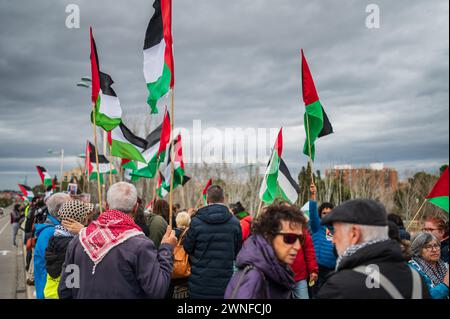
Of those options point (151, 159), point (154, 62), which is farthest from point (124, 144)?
point (154, 62)

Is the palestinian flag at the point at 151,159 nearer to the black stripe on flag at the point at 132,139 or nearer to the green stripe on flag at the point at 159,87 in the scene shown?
the black stripe on flag at the point at 132,139

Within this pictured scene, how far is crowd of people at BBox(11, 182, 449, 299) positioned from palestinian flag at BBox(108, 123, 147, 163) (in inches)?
74.0

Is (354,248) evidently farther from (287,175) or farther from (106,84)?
(106,84)

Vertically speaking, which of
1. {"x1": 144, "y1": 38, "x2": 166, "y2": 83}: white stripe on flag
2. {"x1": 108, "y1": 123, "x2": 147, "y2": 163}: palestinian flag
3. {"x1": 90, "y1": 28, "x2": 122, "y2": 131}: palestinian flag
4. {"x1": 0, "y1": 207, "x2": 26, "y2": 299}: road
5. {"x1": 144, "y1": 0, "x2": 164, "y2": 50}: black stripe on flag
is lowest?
{"x1": 0, "y1": 207, "x2": 26, "y2": 299}: road

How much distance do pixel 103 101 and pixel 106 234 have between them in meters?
3.31

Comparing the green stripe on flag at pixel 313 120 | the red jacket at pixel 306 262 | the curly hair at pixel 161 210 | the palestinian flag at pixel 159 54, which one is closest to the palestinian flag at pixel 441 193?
the red jacket at pixel 306 262

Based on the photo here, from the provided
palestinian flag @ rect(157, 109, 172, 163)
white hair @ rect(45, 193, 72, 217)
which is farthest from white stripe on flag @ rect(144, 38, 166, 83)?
palestinian flag @ rect(157, 109, 172, 163)

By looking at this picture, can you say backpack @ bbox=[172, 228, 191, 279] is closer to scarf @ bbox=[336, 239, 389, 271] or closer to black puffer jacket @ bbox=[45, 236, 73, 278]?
black puffer jacket @ bbox=[45, 236, 73, 278]

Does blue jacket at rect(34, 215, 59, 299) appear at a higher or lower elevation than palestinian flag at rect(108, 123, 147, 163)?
lower

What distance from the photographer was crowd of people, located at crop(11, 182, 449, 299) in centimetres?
239

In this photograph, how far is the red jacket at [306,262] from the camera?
504 cm

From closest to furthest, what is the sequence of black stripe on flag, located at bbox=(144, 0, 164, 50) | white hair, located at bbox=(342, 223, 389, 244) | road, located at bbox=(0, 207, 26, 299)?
white hair, located at bbox=(342, 223, 389, 244) < black stripe on flag, located at bbox=(144, 0, 164, 50) < road, located at bbox=(0, 207, 26, 299)
